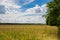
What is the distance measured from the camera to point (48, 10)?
32.0m

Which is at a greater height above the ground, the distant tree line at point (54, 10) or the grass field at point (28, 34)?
the distant tree line at point (54, 10)

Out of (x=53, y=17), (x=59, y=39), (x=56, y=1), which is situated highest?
(x=56, y=1)

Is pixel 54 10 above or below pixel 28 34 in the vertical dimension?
above

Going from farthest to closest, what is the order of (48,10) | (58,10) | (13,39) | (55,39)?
(48,10) → (58,10) → (55,39) → (13,39)

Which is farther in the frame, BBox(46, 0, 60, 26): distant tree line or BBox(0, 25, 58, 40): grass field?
BBox(46, 0, 60, 26): distant tree line

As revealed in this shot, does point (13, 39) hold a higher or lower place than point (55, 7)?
lower

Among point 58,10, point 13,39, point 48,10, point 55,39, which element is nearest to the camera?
point 13,39

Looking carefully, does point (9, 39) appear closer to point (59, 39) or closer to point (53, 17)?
point (59, 39)

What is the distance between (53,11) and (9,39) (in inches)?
411

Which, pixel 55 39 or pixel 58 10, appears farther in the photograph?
pixel 58 10

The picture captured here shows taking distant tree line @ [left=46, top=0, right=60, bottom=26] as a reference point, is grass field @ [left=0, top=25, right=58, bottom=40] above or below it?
below

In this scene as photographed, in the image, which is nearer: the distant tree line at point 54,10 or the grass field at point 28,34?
the grass field at point 28,34

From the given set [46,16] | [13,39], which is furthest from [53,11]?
[13,39]

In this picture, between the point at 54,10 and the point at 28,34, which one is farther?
the point at 54,10
